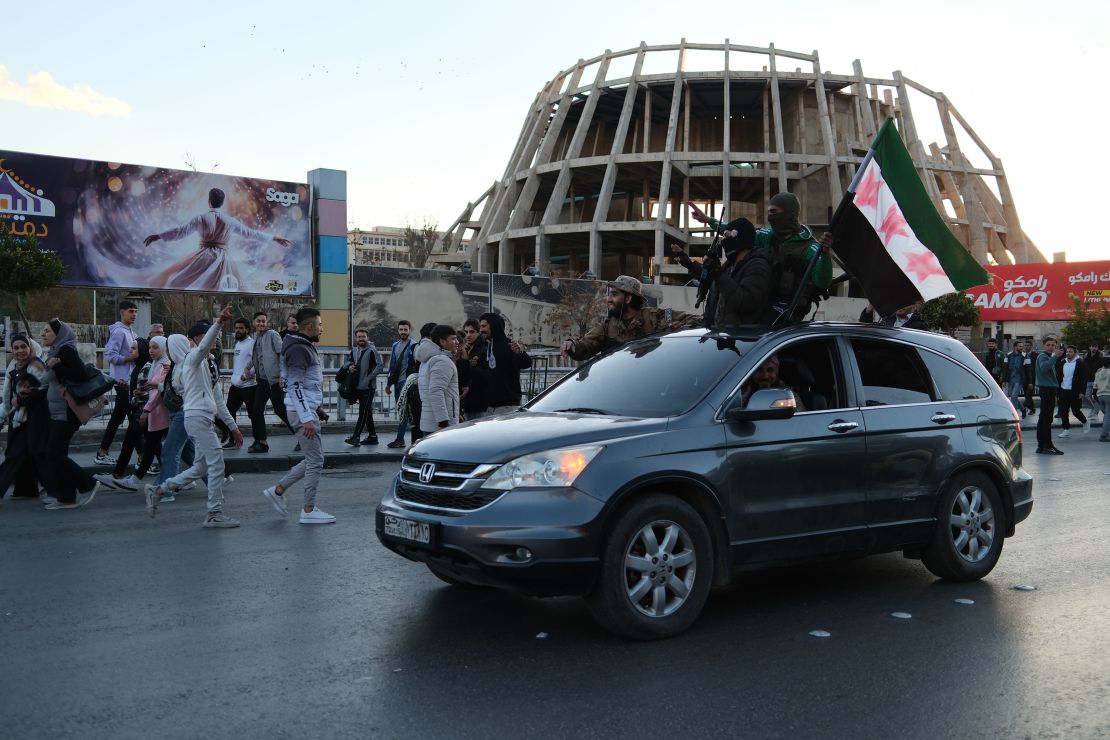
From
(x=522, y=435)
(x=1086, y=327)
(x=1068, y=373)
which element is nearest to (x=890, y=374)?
(x=522, y=435)

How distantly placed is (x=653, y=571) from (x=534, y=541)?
65 cm

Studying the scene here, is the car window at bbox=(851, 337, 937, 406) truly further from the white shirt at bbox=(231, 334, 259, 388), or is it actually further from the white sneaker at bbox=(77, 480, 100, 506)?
the white shirt at bbox=(231, 334, 259, 388)

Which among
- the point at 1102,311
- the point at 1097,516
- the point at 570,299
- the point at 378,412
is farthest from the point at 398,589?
the point at 1102,311

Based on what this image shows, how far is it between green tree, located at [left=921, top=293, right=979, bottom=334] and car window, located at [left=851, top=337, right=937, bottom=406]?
4055 cm

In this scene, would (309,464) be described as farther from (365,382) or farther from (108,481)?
(365,382)

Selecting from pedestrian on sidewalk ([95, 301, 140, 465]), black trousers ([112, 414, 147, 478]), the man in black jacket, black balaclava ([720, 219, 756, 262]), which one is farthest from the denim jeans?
black balaclava ([720, 219, 756, 262])

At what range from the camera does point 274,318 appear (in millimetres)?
36312

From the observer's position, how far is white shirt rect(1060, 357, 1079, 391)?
19.5 m

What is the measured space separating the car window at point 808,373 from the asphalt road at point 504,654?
3.86 ft

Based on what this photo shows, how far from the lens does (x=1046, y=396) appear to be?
16.5 meters

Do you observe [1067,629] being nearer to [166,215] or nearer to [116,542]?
[116,542]

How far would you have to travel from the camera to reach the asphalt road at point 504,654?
12.7 feet

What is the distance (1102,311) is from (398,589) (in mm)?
44014

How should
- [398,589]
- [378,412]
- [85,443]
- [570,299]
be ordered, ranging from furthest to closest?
1. [570,299]
2. [378,412]
3. [85,443]
4. [398,589]
